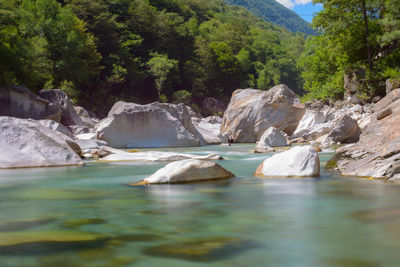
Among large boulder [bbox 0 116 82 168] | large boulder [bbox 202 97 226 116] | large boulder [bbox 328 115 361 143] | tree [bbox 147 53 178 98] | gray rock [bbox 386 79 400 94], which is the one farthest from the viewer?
large boulder [bbox 202 97 226 116]

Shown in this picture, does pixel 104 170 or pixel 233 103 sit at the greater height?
pixel 233 103

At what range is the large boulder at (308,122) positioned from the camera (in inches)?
924

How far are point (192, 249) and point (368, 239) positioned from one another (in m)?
1.42

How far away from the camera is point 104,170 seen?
362 inches

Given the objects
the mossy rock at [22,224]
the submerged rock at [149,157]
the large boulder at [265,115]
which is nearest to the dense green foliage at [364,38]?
the large boulder at [265,115]

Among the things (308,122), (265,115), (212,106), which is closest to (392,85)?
(308,122)

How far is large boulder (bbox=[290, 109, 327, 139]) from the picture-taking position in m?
23.5

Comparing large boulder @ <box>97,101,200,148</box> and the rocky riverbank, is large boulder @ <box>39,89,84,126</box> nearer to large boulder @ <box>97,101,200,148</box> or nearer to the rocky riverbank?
the rocky riverbank

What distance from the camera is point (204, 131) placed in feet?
76.2

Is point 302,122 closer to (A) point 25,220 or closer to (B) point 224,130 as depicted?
(B) point 224,130

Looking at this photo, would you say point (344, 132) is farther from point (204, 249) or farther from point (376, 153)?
point (204, 249)

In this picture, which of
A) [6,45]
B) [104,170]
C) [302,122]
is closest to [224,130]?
[302,122]

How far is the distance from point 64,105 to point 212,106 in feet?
115

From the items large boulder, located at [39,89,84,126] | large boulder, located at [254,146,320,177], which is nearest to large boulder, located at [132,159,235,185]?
large boulder, located at [254,146,320,177]
